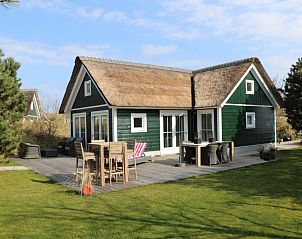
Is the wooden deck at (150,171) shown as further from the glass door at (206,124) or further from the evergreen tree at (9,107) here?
the glass door at (206,124)

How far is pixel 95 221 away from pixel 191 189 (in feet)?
11.0

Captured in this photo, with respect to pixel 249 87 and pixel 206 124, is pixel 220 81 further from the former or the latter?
pixel 206 124

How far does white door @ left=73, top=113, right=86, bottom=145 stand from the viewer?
59.2 ft

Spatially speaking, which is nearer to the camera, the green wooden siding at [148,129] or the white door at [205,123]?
the green wooden siding at [148,129]

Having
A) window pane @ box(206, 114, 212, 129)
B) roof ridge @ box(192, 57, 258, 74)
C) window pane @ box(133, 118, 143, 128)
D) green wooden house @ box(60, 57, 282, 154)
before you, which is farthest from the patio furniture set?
roof ridge @ box(192, 57, 258, 74)

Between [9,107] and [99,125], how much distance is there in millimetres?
4448

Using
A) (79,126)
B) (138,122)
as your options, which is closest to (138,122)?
(138,122)

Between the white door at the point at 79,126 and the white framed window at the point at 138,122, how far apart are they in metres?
3.68

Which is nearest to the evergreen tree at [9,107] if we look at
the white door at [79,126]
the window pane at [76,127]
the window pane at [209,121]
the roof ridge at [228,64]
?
the white door at [79,126]

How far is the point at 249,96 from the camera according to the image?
17703 millimetres

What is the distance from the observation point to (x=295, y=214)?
6.05 metres

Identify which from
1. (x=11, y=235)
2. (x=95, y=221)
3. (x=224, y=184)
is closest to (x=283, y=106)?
(x=224, y=184)

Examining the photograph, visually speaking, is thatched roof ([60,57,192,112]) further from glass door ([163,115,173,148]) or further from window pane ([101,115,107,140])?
window pane ([101,115,107,140])

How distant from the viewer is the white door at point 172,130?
16.6 meters
